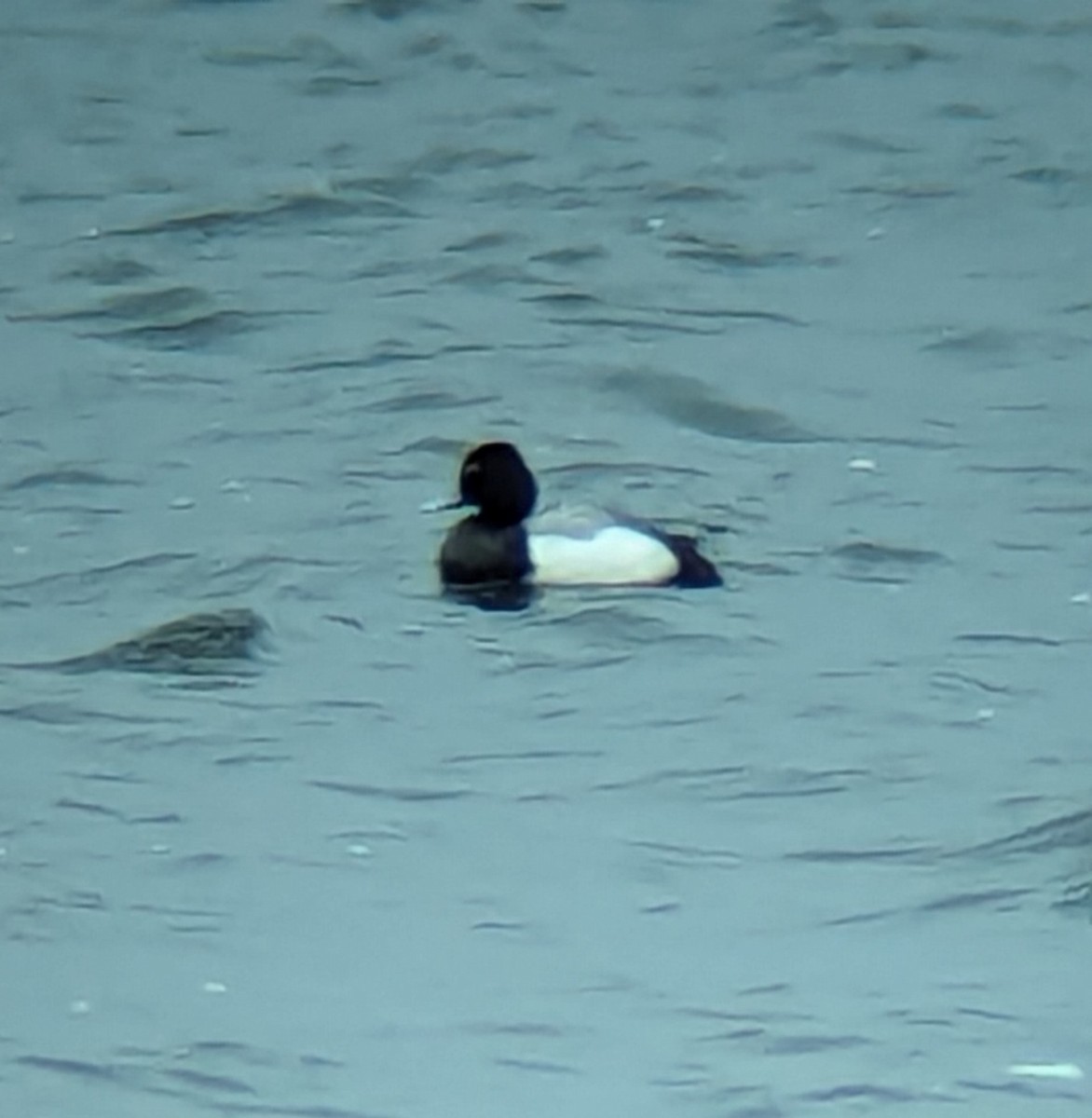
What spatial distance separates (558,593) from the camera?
37.7ft

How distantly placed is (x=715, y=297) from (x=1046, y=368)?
1.27 m

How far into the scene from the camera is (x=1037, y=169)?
15555mm

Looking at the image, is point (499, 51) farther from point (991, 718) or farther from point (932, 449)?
point (991, 718)

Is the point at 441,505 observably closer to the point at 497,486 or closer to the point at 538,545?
the point at 497,486

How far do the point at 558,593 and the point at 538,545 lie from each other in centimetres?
15

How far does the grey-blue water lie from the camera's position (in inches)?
329

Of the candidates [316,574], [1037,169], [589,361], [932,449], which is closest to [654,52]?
[1037,169]

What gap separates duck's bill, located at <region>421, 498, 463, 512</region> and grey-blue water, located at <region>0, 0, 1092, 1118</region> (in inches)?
3.5

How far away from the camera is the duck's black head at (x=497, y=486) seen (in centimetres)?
1162

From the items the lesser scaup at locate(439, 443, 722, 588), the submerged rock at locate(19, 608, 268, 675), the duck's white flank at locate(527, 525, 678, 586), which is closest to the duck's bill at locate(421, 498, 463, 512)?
the lesser scaup at locate(439, 443, 722, 588)

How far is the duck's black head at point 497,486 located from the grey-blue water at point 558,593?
0.22 meters

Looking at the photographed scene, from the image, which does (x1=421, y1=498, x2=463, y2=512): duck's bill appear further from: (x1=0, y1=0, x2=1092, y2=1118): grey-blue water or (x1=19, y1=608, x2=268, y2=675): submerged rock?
(x1=19, y1=608, x2=268, y2=675): submerged rock

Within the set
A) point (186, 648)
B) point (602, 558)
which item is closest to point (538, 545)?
point (602, 558)

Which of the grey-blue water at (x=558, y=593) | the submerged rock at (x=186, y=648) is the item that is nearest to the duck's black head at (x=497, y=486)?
the grey-blue water at (x=558, y=593)
